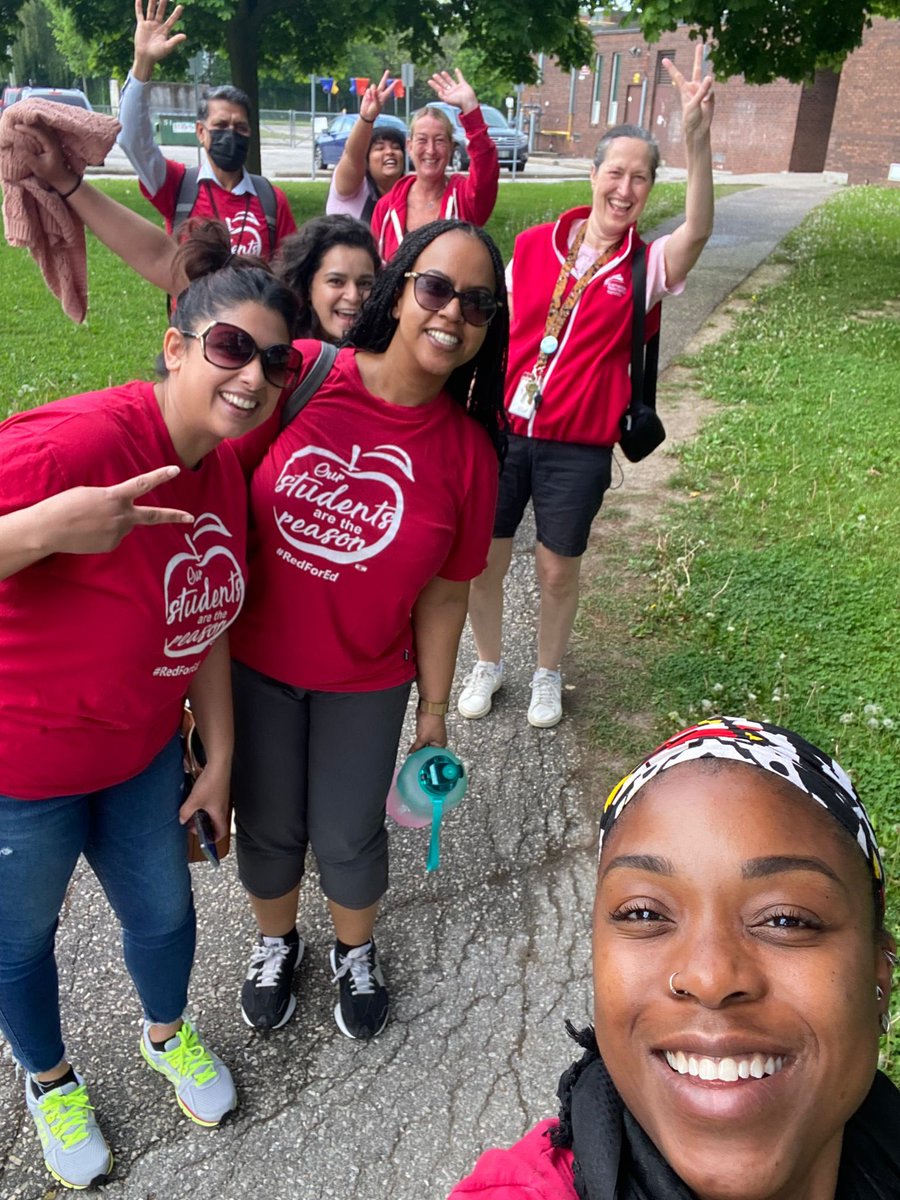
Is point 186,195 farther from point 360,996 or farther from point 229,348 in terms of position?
point 360,996

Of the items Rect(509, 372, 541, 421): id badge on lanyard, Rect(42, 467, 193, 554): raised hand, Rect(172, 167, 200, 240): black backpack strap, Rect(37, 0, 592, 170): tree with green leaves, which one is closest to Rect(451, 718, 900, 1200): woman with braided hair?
Rect(42, 467, 193, 554): raised hand

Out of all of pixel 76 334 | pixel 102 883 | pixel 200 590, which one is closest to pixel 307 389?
pixel 200 590

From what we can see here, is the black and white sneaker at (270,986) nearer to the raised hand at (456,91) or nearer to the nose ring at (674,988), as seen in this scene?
the nose ring at (674,988)

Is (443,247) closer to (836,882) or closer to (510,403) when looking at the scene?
(510,403)

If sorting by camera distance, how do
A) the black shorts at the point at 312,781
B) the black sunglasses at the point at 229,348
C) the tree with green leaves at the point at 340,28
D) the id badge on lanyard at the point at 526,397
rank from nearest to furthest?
the black sunglasses at the point at 229,348, the black shorts at the point at 312,781, the id badge on lanyard at the point at 526,397, the tree with green leaves at the point at 340,28

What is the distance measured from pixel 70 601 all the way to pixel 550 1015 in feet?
5.76

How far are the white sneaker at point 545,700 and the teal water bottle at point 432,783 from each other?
1.17 metres

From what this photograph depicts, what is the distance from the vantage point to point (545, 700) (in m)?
3.88

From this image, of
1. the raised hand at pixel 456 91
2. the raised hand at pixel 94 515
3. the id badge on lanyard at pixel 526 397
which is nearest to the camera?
the raised hand at pixel 94 515

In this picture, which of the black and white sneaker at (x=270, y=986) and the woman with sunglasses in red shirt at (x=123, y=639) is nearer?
the woman with sunglasses in red shirt at (x=123, y=639)

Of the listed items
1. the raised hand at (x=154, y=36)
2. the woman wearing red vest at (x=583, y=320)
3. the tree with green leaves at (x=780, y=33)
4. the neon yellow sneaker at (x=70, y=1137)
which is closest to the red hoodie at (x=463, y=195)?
the woman wearing red vest at (x=583, y=320)

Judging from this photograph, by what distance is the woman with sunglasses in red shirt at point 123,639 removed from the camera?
5.23 feet

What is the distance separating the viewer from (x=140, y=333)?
8789 millimetres

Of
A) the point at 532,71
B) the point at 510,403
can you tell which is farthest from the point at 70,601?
the point at 532,71
